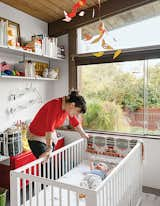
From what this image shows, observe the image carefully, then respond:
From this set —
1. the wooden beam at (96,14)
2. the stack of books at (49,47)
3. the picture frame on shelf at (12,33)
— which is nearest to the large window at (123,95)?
the stack of books at (49,47)

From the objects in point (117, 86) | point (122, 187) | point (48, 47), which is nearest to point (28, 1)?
point (48, 47)

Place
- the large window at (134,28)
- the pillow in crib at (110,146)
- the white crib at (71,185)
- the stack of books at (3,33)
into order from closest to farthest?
the white crib at (71,185) < the stack of books at (3,33) < the pillow in crib at (110,146) < the large window at (134,28)

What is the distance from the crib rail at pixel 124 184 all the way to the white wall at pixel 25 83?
5.34 ft

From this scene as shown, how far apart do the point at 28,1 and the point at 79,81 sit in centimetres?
133

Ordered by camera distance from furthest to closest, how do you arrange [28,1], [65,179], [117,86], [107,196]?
[117,86]
[28,1]
[65,179]
[107,196]

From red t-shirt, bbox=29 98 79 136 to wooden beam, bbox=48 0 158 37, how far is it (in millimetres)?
1688

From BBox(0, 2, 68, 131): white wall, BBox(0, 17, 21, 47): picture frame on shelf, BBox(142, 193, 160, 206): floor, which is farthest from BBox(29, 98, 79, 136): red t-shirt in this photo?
BBox(142, 193, 160, 206): floor

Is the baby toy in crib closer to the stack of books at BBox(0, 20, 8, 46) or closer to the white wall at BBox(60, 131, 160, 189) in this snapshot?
the white wall at BBox(60, 131, 160, 189)

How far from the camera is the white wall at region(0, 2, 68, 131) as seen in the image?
8.84ft

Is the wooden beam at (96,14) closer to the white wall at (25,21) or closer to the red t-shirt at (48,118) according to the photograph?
the white wall at (25,21)

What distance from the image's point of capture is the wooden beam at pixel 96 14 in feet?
9.24

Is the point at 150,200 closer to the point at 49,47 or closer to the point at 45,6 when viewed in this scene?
the point at 49,47

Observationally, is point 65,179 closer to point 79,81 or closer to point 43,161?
point 43,161

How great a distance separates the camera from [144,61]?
9.37 feet
